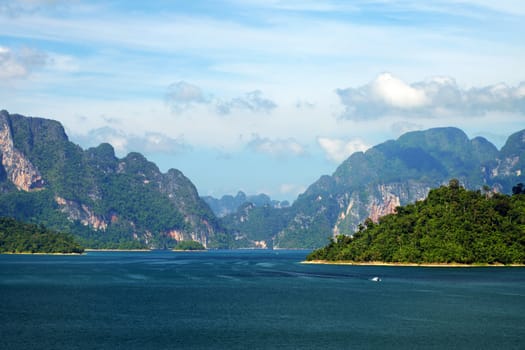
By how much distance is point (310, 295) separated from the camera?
11656 cm

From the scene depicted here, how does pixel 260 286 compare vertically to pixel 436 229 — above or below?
below

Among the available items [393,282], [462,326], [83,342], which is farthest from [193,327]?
[393,282]

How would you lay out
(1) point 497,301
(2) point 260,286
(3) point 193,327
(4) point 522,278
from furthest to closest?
(4) point 522,278 → (2) point 260,286 → (1) point 497,301 → (3) point 193,327

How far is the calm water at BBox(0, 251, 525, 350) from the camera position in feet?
233

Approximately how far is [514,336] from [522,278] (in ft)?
254

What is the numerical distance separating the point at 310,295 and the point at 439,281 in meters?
37.2

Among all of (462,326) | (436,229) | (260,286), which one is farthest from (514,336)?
(436,229)

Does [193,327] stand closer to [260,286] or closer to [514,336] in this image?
[514,336]

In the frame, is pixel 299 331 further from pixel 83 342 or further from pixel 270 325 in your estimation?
pixel 83 342

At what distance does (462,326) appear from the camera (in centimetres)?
8112

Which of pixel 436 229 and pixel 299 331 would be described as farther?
pixel 436 229

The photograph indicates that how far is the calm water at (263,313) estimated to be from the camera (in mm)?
70938

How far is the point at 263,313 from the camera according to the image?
92938mm

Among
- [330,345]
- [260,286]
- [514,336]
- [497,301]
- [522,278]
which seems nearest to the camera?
[330,345]
